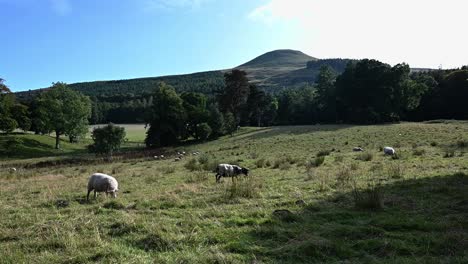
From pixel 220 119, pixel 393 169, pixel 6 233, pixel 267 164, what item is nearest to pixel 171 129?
pixel 220 119

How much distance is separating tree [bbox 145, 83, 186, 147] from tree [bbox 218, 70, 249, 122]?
1486 cm

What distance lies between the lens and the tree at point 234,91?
7881 centimetres

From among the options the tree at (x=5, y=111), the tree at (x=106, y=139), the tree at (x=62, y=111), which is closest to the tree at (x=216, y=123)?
the tree at (x=106, y=139)

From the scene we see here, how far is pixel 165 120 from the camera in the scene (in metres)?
66.9

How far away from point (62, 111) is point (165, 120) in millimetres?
20756

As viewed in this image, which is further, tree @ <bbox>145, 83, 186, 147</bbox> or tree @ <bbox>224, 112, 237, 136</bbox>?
tree @ <bbox>224, 112, 237, 136</bbox>

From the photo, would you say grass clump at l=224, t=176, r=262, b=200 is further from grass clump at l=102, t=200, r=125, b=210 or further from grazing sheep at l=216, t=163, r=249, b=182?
grazing sheep at l=216, t=163, r=249, b=182

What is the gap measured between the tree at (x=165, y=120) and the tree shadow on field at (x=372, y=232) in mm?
57182

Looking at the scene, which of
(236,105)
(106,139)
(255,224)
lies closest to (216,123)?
(236,105)

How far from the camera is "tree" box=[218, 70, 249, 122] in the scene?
7881 cm

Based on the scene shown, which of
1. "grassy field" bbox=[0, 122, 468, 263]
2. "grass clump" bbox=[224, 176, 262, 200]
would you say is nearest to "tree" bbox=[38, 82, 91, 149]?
"grassy field" bbox=[0, 122, 468, 263]

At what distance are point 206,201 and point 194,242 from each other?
4.71m


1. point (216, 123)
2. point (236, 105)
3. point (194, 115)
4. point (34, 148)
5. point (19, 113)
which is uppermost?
point (236, 105)

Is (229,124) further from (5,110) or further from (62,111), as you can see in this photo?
(5,110)
